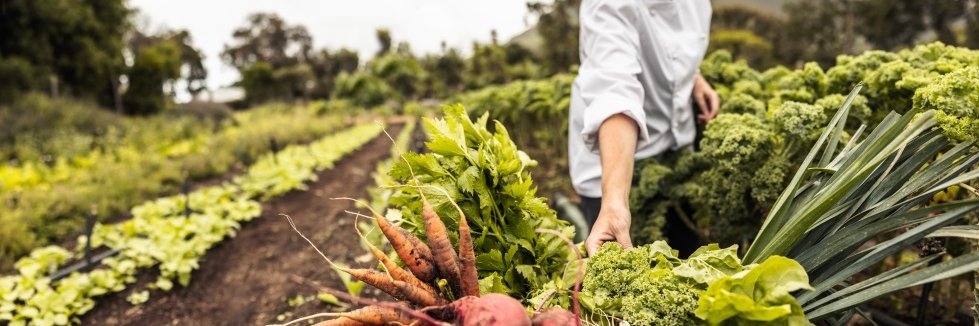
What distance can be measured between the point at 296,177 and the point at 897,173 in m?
6.45

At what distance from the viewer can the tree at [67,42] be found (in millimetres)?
14289

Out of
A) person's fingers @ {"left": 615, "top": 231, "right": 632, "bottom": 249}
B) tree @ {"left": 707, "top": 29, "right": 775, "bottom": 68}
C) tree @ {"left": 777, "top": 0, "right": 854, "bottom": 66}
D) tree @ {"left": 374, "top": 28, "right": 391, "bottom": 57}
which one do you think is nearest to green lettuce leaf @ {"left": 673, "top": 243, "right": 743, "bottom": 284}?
person's fingers @ {"left": 615, "top": 231, "right": 632, "bottom": 249}

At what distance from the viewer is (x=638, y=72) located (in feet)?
6.10

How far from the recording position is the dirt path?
11.1ft

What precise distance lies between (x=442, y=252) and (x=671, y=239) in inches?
66.9

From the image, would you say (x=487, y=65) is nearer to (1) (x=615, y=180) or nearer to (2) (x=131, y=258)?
(2) (x=131, y=258)

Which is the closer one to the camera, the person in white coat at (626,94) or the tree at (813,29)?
the person in white coat at (626,94)

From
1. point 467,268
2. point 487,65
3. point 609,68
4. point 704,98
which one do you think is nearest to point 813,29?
point 487,65

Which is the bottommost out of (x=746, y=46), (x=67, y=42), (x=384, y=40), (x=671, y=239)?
(x=746, y=46)

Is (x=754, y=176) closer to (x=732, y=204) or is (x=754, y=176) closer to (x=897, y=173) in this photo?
(x=732, y=204)

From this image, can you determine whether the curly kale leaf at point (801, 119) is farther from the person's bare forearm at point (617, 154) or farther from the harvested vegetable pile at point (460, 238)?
the harvested vegetable pile at point (460, 238)

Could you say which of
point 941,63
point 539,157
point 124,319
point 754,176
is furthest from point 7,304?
point 539,157

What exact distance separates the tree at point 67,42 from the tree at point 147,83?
1342 millimetres

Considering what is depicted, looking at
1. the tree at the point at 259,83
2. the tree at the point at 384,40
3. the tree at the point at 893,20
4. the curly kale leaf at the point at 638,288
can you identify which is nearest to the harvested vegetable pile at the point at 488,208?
the curly kale leaf at the point at 638,288
